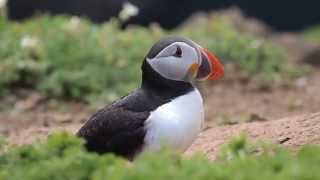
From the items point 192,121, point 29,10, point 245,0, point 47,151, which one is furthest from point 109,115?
point 245,0

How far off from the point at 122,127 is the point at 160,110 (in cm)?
20

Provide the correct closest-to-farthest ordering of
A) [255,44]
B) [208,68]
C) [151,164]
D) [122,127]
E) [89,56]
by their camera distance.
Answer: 1. [151,164]
2. [122,127]
3. [208,68]
4. [89,56]
5. [255,44]

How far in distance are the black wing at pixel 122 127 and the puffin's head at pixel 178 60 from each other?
0.15 metres

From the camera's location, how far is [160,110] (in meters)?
4.66

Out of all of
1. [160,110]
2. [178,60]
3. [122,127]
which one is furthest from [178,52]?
[122,127]

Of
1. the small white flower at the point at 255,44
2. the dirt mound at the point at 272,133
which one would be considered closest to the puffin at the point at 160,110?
the dirt mound at the point at 272,133

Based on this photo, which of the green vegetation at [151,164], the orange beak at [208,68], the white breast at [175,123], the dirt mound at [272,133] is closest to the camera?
the green vegetation at [151,164]

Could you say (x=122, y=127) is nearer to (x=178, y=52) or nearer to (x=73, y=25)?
(x=178, y=52)

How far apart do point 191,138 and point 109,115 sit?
0.41 meters

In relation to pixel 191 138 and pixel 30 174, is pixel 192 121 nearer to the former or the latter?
pixel 191 138

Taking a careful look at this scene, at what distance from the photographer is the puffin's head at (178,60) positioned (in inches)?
191

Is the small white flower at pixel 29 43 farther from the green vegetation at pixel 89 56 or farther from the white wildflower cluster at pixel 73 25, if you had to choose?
the white wildflower cluster at pixel 73 25

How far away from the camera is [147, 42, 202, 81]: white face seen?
4848 mm

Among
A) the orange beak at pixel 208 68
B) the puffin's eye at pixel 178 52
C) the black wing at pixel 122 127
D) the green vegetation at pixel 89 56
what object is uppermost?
the puffin's eye at pixel 178 52
